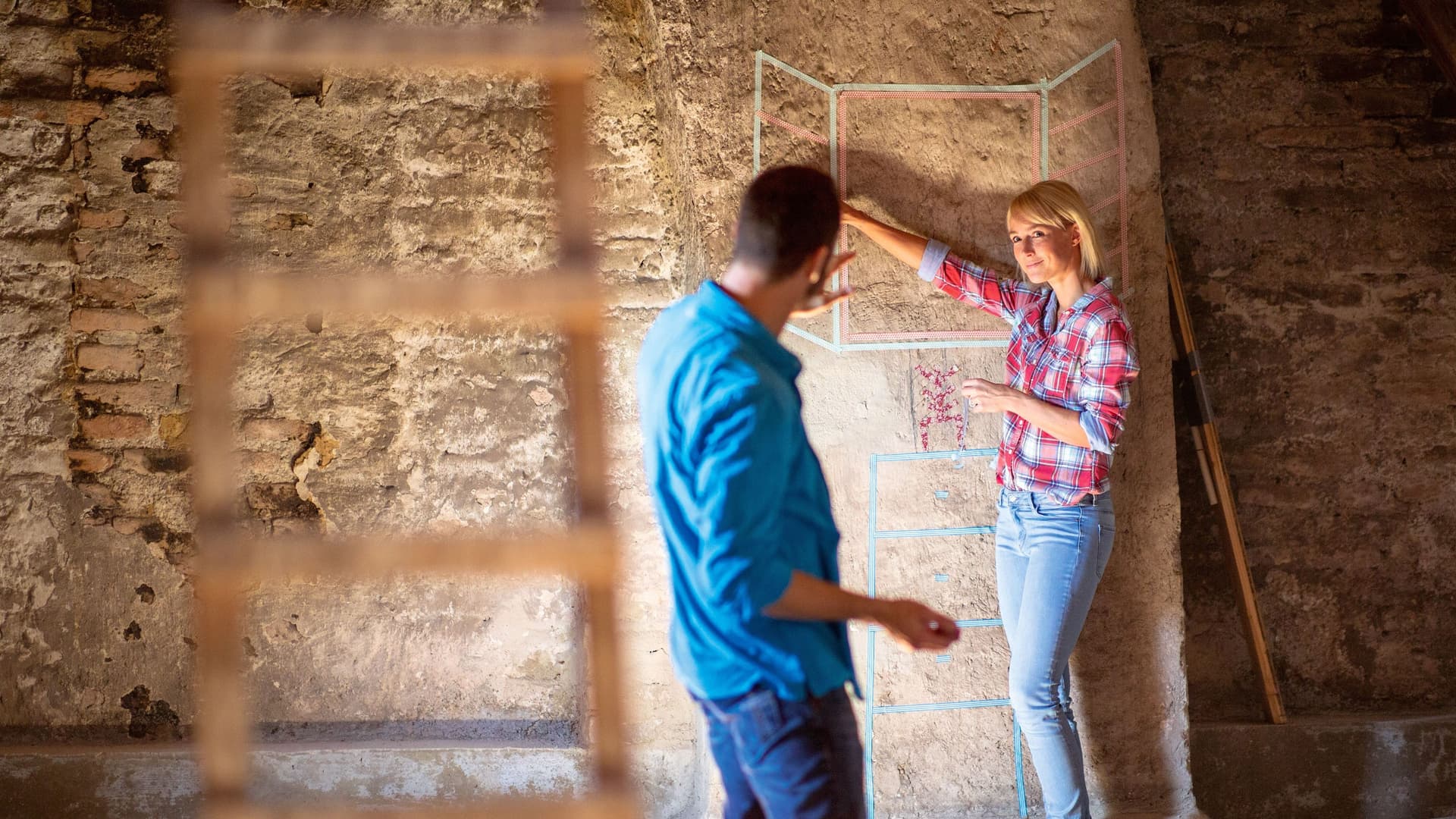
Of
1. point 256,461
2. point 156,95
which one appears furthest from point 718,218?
point 156,95

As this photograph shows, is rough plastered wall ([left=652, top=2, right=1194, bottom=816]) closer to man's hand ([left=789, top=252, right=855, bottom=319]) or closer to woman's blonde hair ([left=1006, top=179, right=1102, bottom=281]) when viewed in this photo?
woman's blonde hair ([left=1006, top=179, right=1102, bottom=281])

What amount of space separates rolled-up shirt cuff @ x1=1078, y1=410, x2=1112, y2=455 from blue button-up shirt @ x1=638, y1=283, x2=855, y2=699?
0.85 metres

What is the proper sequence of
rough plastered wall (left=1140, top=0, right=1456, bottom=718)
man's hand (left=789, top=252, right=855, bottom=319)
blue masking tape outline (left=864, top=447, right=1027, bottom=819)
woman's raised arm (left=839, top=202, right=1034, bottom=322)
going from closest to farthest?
man's hand (left=789, top=252, right=855, bottom=319) < woman's raised arm (left=839, top=202, right=1034, bottom=322) < blue masking tape outline (left=864, top=447, right=1027, bottom=819) < rough plastered wall (left=1140, top=0, right=1456, bottom=718)

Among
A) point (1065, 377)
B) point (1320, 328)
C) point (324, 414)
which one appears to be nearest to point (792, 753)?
point (1065, 377)

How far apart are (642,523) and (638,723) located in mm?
566

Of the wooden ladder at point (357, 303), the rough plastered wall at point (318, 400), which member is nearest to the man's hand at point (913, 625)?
the wooden ladder at point (357, 303)

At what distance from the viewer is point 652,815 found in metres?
2.77

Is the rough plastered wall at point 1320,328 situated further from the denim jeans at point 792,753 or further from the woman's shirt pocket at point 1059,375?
the denim jeans at point 792,753

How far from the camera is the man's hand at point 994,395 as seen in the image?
2.01 metres

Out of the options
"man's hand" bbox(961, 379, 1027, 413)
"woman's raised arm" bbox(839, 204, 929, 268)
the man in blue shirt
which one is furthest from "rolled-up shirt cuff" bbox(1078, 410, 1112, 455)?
the man in blue shirt

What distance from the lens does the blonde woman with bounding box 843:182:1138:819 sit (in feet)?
6.55

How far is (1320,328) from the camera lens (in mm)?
2939

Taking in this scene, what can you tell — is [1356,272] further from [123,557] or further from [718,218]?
[123,557]

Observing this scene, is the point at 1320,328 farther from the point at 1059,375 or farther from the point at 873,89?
the point at 873,89
